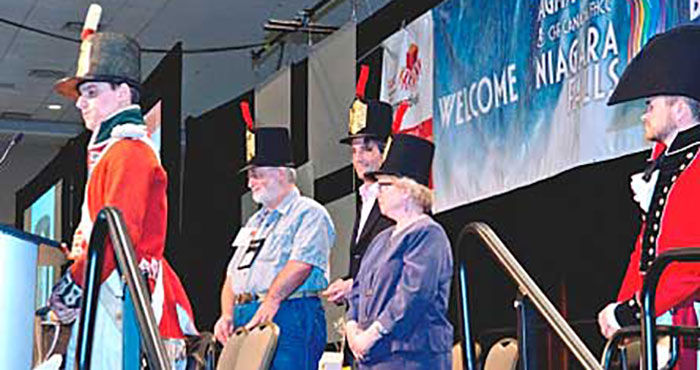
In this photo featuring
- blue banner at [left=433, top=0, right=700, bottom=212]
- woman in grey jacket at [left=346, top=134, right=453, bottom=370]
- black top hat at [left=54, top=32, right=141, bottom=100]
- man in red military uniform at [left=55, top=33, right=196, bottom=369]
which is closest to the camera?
man in red military uniform at [left=55, top=33, right=196, bottom=369]

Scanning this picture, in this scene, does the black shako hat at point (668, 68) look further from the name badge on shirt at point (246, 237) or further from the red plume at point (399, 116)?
the red plume at point (399, 116)

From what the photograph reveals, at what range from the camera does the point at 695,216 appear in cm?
284

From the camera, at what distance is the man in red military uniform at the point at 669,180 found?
2840 mm

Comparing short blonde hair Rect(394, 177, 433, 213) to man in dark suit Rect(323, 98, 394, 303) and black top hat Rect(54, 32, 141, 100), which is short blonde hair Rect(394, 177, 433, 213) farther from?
black top hat Rect(54, 32, 141, 100)

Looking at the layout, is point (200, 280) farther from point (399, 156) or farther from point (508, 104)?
point (399, 156)

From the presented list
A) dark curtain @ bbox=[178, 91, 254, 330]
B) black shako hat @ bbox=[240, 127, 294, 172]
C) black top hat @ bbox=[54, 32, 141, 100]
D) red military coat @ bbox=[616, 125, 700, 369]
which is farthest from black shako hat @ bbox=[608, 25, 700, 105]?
dark curtain @ bbox=[178, 91, 254, 330]

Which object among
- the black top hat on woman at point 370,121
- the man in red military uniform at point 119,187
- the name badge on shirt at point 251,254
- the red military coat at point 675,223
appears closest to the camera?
the red military coat at point 675,223

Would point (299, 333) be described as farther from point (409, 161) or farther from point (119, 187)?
point (119, 187)

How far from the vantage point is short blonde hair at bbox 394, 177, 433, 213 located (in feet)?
13.1

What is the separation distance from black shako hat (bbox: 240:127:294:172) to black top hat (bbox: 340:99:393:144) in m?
0.27

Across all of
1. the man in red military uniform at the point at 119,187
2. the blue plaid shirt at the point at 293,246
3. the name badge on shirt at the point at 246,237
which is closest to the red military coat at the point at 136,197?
the man in red military uniform at the point at 119,187

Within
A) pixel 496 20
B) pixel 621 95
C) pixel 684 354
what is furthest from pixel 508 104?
pixel 684 354

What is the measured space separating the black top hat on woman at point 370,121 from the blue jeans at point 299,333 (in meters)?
0.79

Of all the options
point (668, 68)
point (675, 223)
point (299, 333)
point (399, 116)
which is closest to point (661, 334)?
→ point (675, 223)
